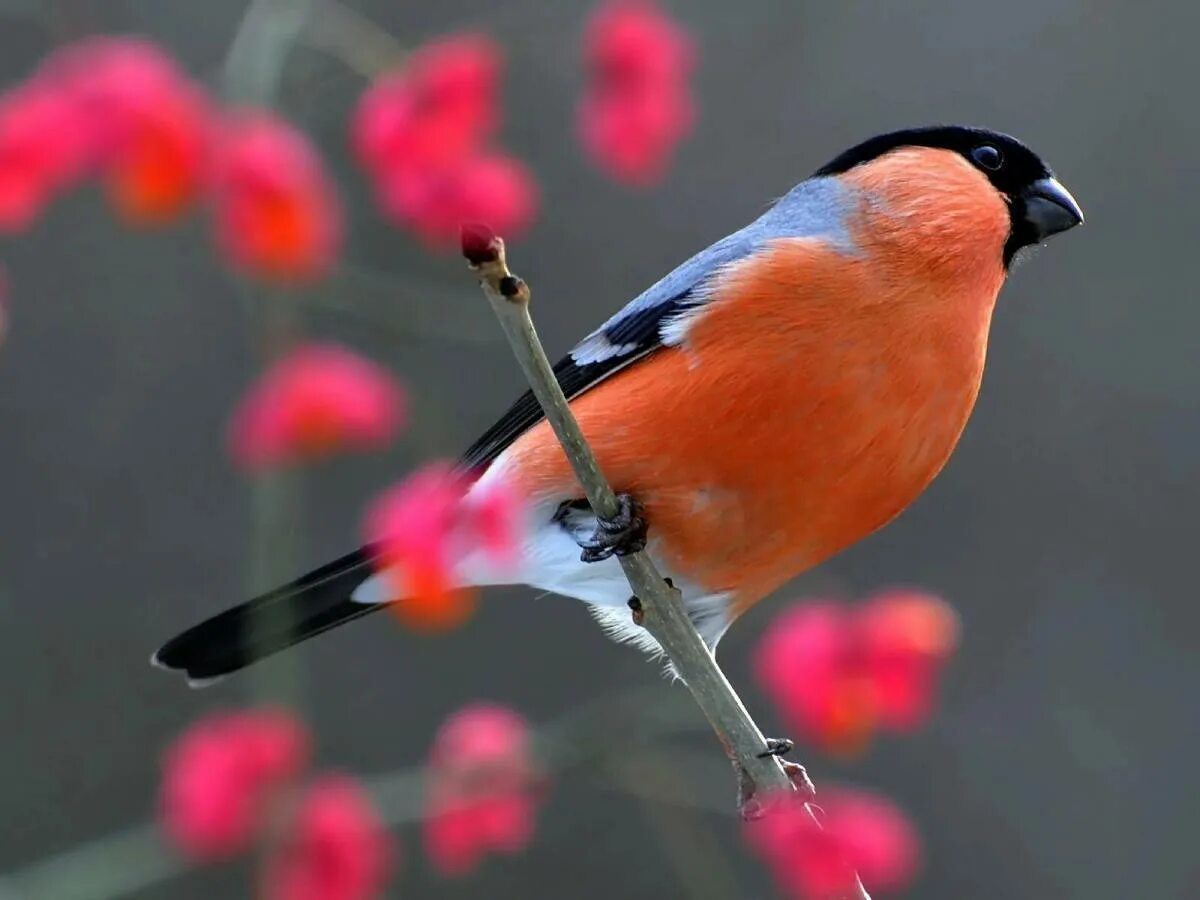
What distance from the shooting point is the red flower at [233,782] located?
1.48m

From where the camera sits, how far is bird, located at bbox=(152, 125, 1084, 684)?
5.57 feet

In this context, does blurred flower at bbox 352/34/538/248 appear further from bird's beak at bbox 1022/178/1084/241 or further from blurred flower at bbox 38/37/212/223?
bird's beak at bbox 1022/178/1084/241

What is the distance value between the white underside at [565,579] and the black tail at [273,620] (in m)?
0.02

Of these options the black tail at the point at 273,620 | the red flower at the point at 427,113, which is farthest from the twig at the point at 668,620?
the black tail at the point at 273,620

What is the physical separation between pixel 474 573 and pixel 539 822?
1016mm

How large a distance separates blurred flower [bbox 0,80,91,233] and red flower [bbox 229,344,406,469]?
0.81 feet

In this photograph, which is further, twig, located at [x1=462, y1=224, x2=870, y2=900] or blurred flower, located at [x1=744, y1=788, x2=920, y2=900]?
blurred flower, located at [x1=744, y1=788, x2=920, y2=900]

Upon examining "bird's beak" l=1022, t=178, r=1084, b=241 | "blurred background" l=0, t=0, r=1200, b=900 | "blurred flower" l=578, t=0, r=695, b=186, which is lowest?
"blurred background" l=0, t=0, r=1200, b=900

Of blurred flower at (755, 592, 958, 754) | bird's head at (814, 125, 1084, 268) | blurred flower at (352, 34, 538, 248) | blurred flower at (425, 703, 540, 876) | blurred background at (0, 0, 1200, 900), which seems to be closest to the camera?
blurred flower at (352, 34, 538, 248)

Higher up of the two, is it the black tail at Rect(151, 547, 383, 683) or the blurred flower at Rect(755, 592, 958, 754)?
the black tail at Rect(151, 547, 383, 683)

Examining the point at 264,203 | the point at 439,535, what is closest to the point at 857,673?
the point at 439,535

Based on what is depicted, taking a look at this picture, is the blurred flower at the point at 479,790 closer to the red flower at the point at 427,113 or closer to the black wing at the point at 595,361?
the black wing at the point at 595,361

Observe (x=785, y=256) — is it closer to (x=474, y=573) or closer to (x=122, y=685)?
(x=474, y=573)

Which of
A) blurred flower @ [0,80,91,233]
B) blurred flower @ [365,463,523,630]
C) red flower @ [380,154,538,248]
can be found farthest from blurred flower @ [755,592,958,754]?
blurred flower @ [0,80,91,233]
